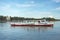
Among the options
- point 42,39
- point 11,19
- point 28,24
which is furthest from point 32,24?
point 11,19

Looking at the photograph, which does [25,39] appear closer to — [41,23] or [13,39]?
[13,39]

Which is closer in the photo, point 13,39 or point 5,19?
point 13,39

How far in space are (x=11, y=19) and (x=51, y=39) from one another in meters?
48.2

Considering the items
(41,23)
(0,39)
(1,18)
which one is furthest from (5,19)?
(0,39)

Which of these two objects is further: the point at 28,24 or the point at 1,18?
the point at 1,18

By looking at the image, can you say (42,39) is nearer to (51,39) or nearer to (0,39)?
(51,39)

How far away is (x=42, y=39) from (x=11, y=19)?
47932 millimetres

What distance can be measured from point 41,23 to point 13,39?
18.7m

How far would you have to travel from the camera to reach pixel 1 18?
60.6 metres

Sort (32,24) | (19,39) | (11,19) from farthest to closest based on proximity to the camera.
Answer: (11,19), (32,24), (19,39)

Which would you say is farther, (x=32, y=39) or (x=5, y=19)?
(x=5, y=19)

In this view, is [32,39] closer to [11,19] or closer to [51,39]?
[51,39]

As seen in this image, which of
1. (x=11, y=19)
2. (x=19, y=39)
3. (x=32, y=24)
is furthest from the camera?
(x=11, y=19)

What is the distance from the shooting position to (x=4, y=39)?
1197cm
